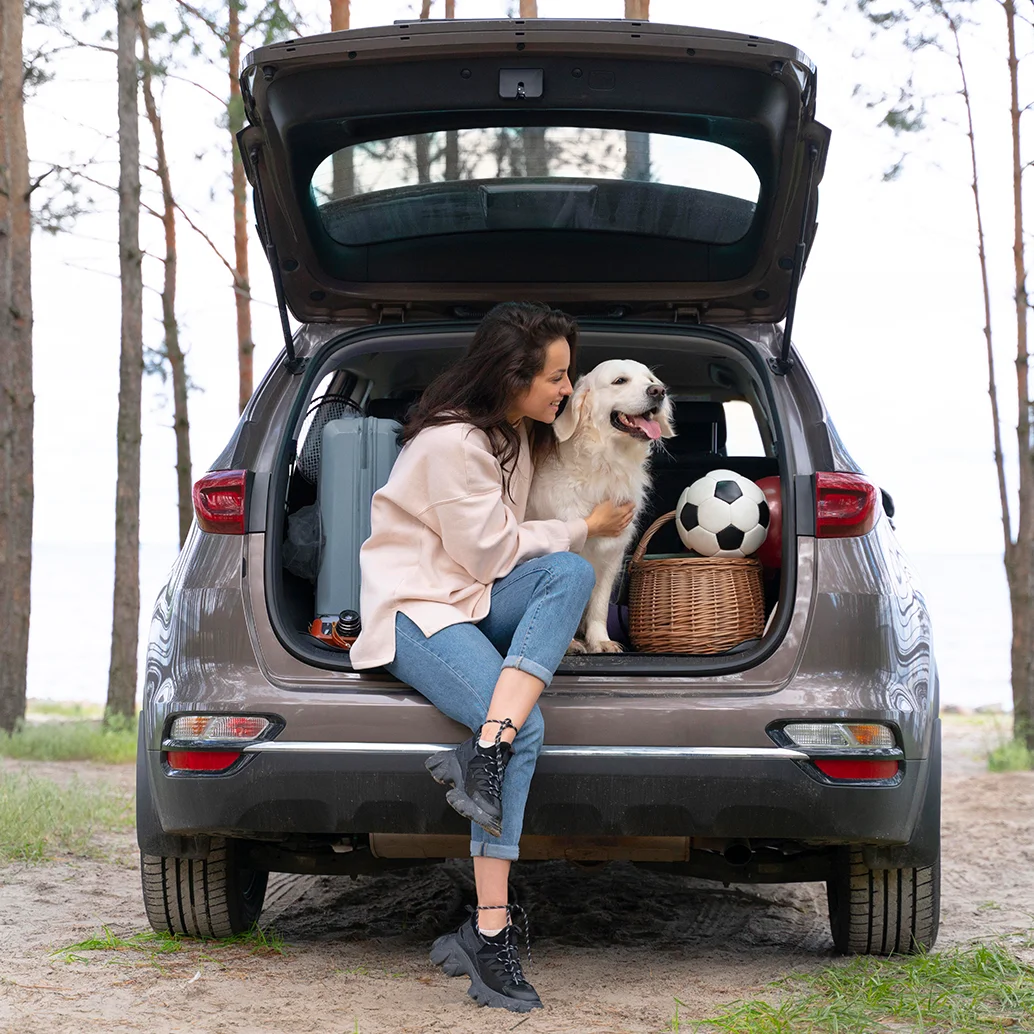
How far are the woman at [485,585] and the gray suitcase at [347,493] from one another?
0.53ft

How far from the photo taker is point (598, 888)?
4.68 metres

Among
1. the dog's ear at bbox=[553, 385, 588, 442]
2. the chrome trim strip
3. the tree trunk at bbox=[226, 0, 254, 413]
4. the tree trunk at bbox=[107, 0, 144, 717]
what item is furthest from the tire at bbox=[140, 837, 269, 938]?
the tree trunk at bbox=[226, 0, 254, 413]

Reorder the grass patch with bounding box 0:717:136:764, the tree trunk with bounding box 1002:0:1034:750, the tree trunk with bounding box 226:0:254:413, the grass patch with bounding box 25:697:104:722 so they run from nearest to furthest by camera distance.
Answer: the grass patch with bounding box 0:717:136:764
the tree trunk with bounding box 1002:0:1034:750
the tree trunk with bounding box 226:0:254:413
the grass patch with bounding box 25:697:104:722

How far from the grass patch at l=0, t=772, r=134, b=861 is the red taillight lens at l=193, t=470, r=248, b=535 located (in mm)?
2437

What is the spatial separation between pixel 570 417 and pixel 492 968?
5.48ft

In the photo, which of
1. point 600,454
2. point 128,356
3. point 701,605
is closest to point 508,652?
point 701,605

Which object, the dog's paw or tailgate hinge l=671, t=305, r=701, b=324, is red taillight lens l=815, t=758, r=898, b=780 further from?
tailgate hinge l=671, t=305, r=701, b=324

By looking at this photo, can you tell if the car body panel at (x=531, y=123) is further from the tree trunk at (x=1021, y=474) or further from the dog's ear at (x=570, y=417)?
the tree trunk at (x=1021, y=474)

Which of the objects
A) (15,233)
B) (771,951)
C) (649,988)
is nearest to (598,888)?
(771,951)

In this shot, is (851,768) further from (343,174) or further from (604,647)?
(343,174)

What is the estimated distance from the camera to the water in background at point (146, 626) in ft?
101

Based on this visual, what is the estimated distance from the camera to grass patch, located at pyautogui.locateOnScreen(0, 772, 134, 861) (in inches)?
202

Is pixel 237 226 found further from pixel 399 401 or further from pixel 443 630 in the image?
pixel 443 630

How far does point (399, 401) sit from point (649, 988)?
2448 millimetres
